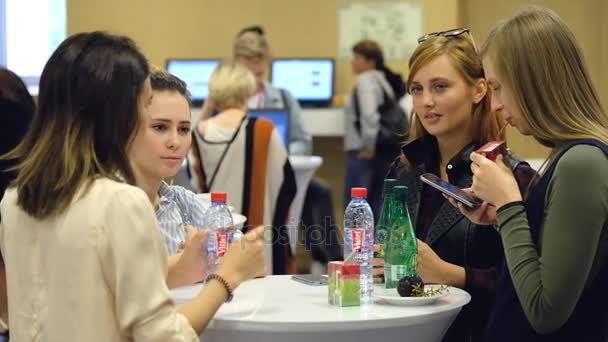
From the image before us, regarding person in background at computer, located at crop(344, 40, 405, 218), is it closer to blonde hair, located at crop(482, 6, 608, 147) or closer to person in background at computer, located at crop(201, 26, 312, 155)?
person in background at computer, located at crop(201, 26, 312, 155)

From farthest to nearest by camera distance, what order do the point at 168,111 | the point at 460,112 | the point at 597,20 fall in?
the point at 597,20 < the point at 168,111 < the point at 460,112

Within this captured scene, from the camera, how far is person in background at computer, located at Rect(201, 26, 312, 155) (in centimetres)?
610

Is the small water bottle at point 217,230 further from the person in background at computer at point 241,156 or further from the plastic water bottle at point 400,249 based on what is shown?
the person in background at computer at point 241,156

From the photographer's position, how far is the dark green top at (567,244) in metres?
1.68

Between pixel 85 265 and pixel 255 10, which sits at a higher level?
pixel 255 10

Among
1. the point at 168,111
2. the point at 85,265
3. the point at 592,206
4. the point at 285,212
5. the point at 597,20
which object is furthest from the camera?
the point at 597,20

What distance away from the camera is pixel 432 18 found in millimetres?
7766

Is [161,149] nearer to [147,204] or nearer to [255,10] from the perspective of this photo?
[147,204]

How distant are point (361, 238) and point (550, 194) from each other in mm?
656

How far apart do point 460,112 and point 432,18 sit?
542 centimetres

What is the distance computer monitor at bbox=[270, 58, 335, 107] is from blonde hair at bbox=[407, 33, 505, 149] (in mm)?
5505

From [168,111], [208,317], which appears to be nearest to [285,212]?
[168,111]

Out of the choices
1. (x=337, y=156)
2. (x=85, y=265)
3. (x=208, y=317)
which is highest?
(x=85, y=265)

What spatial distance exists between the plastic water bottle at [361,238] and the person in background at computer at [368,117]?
4.67 metres
